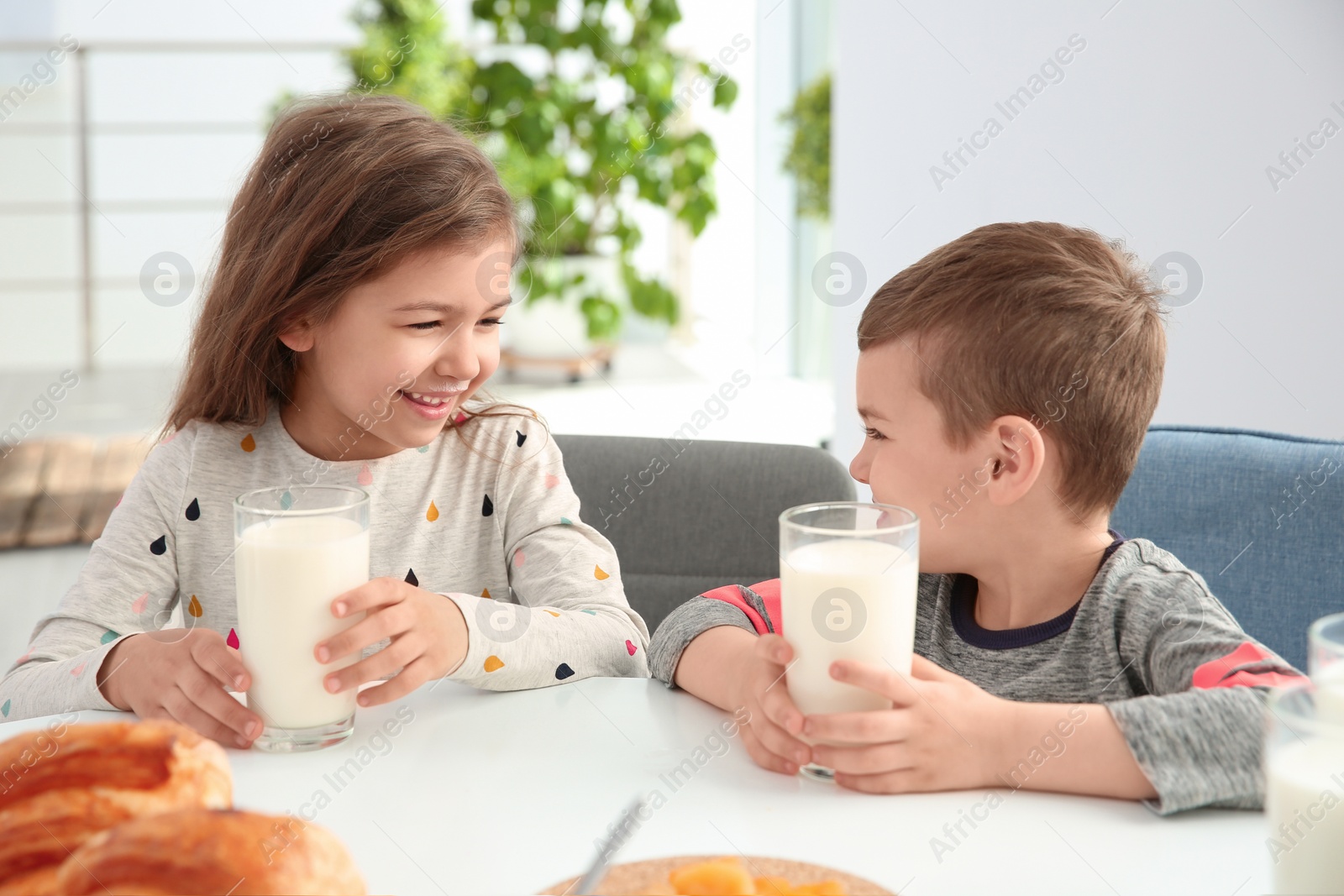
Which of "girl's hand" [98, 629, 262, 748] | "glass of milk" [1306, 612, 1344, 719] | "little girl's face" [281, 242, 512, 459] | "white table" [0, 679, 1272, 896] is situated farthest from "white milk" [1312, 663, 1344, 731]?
"little girl's face" [281, 242, 512, 459]

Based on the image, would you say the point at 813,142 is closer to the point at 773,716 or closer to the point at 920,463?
the point at 920,463

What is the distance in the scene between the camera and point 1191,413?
1909mm

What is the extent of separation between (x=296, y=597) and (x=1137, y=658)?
646 millimetres

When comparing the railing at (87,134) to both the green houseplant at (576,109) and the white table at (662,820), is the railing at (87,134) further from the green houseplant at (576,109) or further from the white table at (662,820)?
the white table at (662,820)

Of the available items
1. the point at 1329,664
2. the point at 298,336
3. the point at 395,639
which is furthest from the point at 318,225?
the point at 1329,664

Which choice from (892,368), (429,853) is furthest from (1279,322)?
(429,853)

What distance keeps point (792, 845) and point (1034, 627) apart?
0.42 meters

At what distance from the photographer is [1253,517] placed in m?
1.21

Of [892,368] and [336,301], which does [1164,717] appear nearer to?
[892,368]

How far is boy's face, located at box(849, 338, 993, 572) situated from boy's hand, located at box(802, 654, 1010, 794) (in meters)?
0.28

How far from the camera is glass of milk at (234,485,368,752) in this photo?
0.79 m

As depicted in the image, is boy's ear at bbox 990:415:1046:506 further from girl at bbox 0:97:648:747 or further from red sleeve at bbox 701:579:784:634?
girl at bbox 0:97:648:747

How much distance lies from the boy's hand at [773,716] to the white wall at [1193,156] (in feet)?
4.42

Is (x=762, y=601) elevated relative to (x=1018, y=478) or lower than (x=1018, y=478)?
lower
